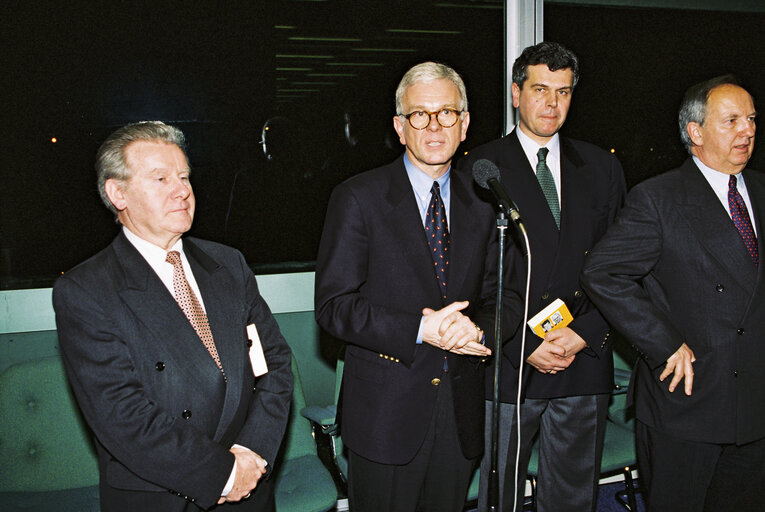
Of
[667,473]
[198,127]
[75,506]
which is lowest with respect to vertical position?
[75,506]

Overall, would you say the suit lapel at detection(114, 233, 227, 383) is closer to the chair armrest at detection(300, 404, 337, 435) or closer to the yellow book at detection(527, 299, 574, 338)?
the chair armrest at detection(300, 404, 337, 435)

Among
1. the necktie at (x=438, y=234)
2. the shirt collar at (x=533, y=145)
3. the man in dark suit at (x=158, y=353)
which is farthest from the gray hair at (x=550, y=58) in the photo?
the man in dark suit at (x=158, y=353)

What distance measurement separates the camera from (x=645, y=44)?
13.9 feet

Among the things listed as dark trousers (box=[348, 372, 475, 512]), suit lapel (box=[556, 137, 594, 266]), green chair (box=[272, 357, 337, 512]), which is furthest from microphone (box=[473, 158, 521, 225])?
green chair (box=[272, 357, 337, 512])

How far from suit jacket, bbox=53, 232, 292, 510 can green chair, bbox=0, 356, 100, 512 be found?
44.2 inches

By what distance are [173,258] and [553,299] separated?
1.48m

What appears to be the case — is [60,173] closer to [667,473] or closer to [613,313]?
[613,313]

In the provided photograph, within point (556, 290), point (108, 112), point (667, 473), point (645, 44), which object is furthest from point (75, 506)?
point (645, 44)

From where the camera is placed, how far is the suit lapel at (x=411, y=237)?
80.8 inches

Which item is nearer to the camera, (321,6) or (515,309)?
(515,309)

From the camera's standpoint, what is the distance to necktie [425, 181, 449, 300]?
2105mm

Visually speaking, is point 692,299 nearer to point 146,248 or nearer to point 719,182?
point 719,182

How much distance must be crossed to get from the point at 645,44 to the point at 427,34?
4.89 feet

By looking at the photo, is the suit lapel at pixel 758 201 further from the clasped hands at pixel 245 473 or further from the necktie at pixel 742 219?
the clasped hands at pixel 245 473
